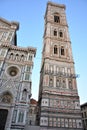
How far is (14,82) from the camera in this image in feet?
64.9

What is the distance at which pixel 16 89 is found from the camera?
1900 cm

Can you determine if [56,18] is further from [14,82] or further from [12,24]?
[14,82]

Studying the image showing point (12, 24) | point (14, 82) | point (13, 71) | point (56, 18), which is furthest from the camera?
point (56, 18)

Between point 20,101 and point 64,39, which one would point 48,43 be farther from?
point 20,101

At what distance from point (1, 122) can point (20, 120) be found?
2.84 metres

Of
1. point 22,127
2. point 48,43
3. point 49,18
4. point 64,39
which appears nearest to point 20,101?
point 22,127

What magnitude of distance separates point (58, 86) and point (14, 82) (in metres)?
7.90

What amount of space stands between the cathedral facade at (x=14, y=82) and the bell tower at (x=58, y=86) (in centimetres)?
316

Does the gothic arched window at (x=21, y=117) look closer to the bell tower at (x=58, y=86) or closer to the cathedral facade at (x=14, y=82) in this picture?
the cathedral facade at (x=14, y=82)

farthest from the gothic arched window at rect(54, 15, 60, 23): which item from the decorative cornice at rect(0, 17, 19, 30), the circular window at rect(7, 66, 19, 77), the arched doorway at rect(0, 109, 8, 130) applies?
the arched doorway at rect(0, 109, 8, 130)

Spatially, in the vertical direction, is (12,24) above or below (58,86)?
above

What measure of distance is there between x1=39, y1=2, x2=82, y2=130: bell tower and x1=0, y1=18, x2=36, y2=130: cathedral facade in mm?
3156

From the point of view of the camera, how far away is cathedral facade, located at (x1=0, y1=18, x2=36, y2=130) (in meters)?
16.5

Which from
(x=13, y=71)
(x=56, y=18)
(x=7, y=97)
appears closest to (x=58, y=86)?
(x=13, y=71)
